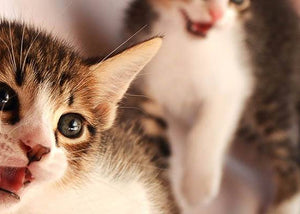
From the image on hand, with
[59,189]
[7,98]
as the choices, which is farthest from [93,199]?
[7,98]

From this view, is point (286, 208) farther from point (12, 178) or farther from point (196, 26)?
point (12, 178)

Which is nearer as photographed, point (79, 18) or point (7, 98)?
point (7, 98)

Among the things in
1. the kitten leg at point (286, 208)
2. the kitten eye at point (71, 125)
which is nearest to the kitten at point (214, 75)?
the kitten leg at point (286, 208)

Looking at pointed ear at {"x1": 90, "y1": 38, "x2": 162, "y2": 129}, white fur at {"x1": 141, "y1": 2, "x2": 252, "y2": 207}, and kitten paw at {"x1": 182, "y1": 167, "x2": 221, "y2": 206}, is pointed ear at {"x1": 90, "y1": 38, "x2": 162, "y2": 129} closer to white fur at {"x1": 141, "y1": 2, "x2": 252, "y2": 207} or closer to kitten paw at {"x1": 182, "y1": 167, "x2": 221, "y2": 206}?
white fur at {"x1": 141, "y1": 2, "x2": 252, "y2": 207}

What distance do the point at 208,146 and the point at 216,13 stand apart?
264mm

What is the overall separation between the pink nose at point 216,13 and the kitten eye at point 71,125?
0.30 m

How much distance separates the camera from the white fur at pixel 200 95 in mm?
791

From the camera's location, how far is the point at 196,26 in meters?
0.75

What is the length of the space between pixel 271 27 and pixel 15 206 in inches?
24.3

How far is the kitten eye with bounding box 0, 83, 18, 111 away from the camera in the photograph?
44 centimetres

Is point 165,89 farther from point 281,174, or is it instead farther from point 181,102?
point 281,174

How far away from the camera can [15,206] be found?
45 centimetres

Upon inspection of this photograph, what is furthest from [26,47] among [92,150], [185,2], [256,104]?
[256,104]

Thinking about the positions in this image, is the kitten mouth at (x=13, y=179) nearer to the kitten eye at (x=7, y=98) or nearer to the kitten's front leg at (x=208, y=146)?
the kitten eye at (x=7, y=98)
